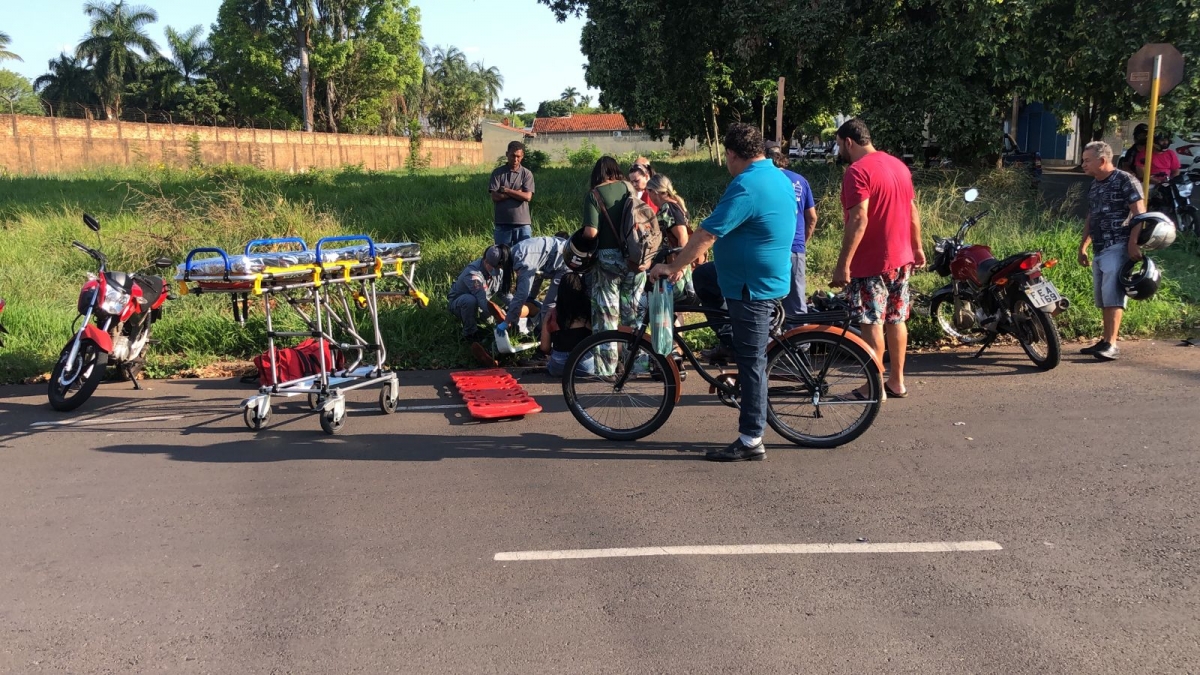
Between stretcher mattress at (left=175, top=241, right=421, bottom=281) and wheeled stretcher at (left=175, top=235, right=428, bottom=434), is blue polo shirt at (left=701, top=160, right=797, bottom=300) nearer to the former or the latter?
wheeled stretcher at (left=175, top=235, right=428, bottom=434)

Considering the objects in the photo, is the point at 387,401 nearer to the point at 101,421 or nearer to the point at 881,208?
the point at 101,421

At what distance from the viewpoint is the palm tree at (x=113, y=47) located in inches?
2741

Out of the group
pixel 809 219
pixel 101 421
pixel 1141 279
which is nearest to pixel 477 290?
pixel 809 219

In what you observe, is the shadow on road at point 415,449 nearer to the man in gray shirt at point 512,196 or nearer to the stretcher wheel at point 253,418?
the stretcher wheel at point 253,418

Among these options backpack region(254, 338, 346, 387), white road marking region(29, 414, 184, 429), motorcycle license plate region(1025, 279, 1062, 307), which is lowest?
white road marking region(29, 414, 184, 429)

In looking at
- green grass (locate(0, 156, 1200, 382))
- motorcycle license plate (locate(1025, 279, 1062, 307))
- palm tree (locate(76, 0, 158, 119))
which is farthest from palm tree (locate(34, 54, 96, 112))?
motorcycle license plate (locate(1025, 279, 1062, 307))

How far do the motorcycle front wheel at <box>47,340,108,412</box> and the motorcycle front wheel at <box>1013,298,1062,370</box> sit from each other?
7.47 m

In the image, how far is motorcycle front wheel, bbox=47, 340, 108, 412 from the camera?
6961mm

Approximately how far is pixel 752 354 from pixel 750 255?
59 centimetres

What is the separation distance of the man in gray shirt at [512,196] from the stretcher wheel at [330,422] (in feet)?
14.1

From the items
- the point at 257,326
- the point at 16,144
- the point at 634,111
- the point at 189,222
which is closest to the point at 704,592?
the point at 257,326

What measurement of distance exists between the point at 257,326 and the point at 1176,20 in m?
12.7

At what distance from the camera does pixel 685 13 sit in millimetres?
18281

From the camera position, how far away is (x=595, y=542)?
14.0ft
